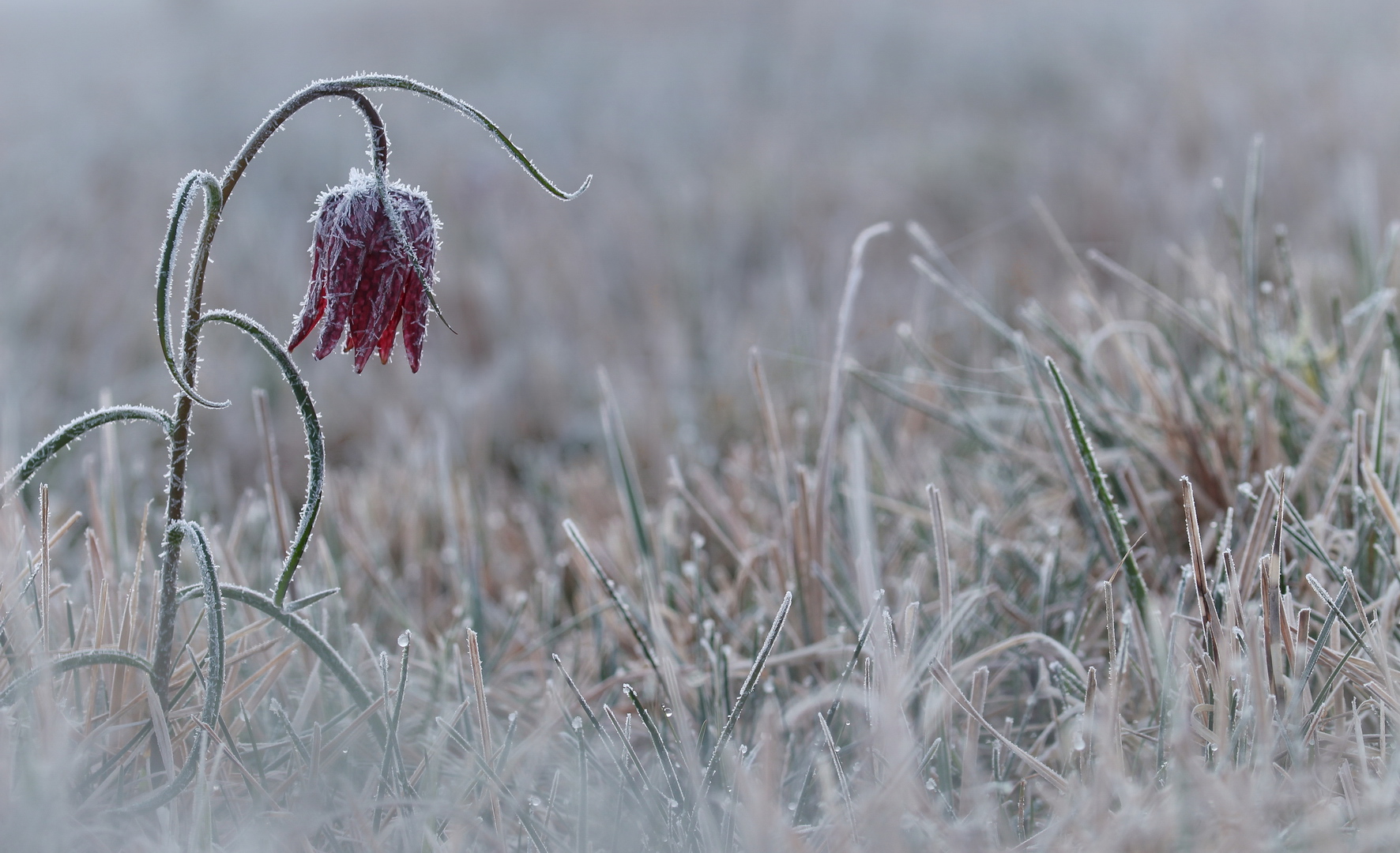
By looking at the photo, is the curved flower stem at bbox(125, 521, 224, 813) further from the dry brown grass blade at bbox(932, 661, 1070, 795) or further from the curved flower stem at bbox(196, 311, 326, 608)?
the dry brown grass blade at bbox(932, 661, 1070, 795)

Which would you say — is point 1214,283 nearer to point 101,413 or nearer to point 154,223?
point 101,413

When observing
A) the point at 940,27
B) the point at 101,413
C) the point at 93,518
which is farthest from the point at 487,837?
the point at 940,27

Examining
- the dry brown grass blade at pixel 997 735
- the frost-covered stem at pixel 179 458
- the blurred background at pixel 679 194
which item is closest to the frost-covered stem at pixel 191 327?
the frost-covered stem at pixel 179 458

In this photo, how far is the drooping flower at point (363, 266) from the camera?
82 centimetres

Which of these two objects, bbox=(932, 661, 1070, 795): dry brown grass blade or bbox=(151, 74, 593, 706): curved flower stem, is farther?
bbox=(932, 661, 1070, 795): dry brown grass blade

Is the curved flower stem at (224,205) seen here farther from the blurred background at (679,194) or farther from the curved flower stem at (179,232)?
the blurred background at (679,194)

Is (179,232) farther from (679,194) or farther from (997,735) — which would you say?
(679,194)

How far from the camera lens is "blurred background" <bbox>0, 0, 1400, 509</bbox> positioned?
268 centimetres

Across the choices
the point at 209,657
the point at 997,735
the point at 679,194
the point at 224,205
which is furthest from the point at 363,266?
the point at 679,194

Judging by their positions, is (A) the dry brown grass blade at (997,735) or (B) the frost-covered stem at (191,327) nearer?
(B) the frost-covered stem at (191,327)

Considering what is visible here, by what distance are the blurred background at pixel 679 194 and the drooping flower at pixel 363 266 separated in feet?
3.31

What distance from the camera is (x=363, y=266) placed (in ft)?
2.72

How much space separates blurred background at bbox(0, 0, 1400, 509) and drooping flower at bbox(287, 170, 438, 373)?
1008 millimetres

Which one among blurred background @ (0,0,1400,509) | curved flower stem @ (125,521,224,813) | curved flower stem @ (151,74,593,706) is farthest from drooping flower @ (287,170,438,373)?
blurred background @ (0,0,1400,509)
